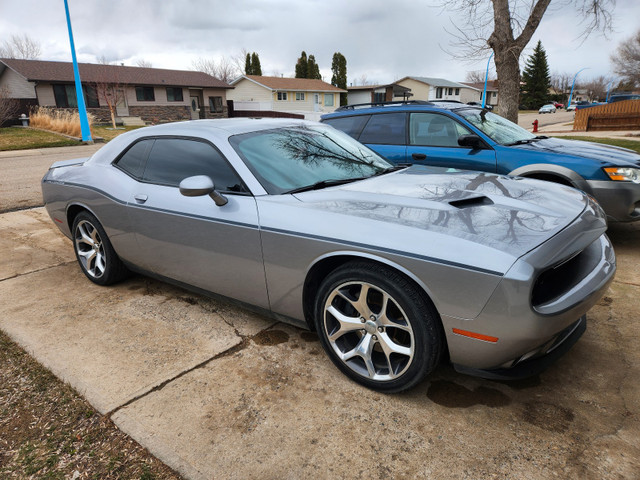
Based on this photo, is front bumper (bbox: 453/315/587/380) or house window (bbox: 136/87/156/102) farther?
house window (bbox: 136/87/156/102)

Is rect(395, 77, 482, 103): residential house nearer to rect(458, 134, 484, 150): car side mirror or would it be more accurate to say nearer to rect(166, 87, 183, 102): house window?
rect(166, 87, 183, 102): house window

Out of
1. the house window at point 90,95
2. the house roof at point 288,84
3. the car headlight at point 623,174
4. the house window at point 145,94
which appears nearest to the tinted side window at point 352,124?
the car headlight at point 623,174

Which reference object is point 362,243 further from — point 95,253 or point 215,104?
point 215,104

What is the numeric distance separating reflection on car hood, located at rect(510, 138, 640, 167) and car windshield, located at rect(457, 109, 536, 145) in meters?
0.17

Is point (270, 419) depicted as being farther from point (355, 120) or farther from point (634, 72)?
point (634, 72)

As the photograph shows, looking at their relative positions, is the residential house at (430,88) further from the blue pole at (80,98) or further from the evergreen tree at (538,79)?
the blue pole at (80,98)

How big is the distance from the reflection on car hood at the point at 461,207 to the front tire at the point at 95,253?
2199 mm

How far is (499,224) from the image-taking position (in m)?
2.19

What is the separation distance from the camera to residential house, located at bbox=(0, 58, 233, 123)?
105 ft

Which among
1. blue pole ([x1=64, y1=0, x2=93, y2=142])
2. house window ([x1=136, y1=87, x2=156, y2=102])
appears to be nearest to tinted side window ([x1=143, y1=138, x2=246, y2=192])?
blue pole ([x1=64, y1=0, x2=93, y2=142])

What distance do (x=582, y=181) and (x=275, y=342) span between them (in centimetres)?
355

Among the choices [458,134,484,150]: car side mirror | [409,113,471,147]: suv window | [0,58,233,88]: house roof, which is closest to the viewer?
[458,134,484,150]: car side mirror

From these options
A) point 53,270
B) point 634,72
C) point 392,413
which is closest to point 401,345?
point 392,413

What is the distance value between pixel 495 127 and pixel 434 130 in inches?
29.0
